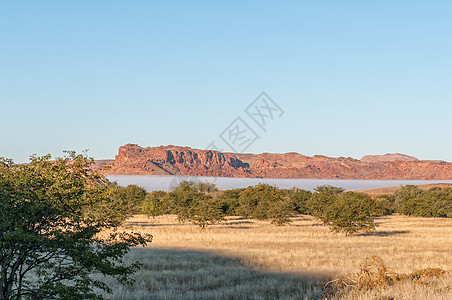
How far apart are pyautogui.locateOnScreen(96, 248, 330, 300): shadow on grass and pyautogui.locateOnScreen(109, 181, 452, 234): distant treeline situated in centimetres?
1945

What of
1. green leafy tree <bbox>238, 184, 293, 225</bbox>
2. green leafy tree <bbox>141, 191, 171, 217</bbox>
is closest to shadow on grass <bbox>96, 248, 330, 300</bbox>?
green leafy tree <bbox>238, 184, 293, 225</bbox>

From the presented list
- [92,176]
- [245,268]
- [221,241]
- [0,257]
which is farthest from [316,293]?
[221,241]

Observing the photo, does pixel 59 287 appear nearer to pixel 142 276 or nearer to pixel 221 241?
pixel 142 276

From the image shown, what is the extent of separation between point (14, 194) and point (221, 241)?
Result: 26138 mm

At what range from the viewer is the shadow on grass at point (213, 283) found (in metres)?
13.6

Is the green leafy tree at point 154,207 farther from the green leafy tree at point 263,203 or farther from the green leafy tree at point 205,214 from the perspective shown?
the green leafy tree at point 205,214

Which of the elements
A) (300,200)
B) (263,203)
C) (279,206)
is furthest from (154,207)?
(300,200)

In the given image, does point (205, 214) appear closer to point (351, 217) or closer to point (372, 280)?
point (351, 217)

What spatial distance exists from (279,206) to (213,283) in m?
41.5

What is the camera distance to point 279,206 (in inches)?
2224

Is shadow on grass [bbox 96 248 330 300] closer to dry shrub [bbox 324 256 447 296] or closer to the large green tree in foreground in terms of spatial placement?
dry shrub [bbox 324 256 447 296]

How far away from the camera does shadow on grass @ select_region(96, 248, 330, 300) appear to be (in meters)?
13.6

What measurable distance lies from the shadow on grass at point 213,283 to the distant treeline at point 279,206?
1945 centimetres

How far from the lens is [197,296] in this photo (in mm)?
13547
